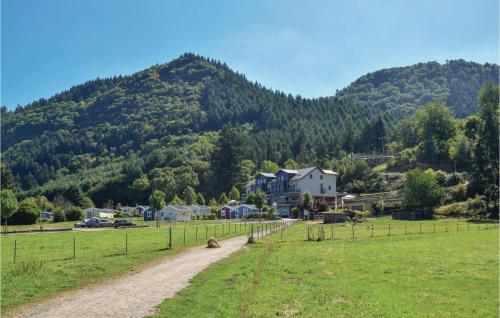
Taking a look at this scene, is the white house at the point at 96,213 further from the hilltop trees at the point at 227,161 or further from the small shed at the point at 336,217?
the small shed at the point at 336,217

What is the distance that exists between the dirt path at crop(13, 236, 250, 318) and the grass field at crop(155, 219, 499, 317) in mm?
834

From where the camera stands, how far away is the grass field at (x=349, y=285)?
1653cm

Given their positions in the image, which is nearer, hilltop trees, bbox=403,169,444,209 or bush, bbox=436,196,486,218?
bush, bbox=436,196,486,218

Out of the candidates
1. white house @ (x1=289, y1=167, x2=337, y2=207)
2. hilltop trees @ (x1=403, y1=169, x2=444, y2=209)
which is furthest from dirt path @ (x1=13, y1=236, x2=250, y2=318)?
white house @ (x1=289, y1=167, x2=337, y2=207)

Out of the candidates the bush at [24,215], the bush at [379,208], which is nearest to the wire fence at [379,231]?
the bush at [379,208]

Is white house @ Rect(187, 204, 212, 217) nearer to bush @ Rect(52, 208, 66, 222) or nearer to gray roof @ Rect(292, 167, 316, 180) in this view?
gray roof @ Rect(292, 167, 316, 180)

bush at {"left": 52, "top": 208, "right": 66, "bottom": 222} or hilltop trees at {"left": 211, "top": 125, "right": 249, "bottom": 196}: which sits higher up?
hilltop trees at {"left": 211, "top": 125, "right": 249, "bottom": 196}

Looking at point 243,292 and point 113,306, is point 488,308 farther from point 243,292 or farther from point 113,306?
point 113,306

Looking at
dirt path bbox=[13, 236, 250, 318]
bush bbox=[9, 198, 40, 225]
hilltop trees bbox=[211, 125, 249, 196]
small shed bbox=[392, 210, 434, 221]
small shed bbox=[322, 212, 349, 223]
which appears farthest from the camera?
hilltop trees bbox=[211, 125, 249, 196]

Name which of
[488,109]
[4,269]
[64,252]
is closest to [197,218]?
[488,109]

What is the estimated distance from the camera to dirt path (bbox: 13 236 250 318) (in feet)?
53.9

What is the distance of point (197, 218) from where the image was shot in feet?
353

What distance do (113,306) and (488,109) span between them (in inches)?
3321

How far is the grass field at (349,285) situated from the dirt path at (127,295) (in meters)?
0.83
